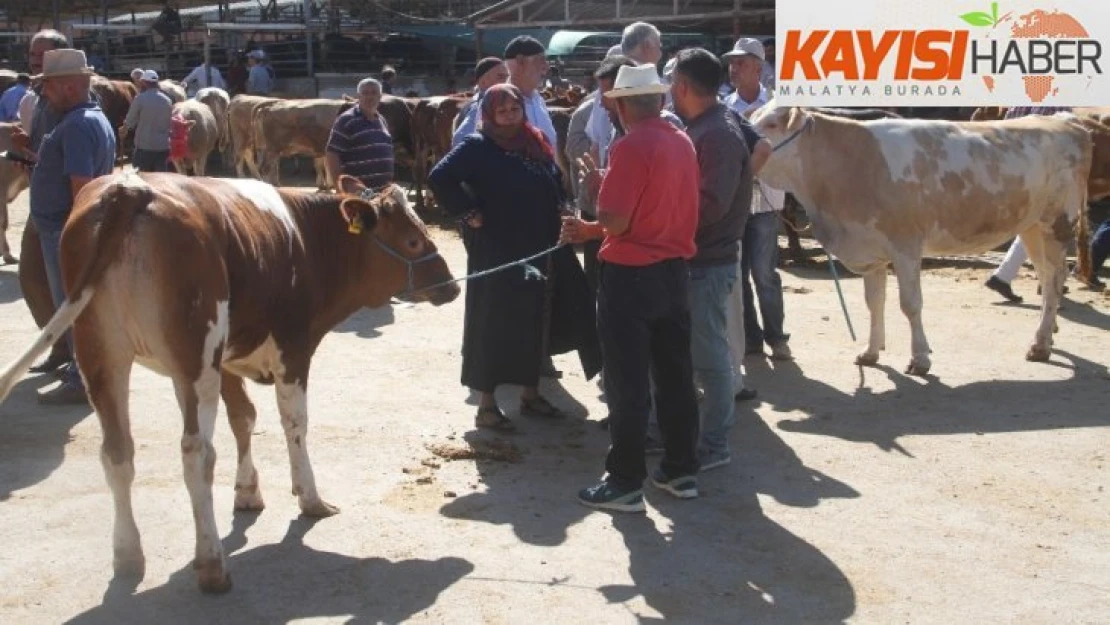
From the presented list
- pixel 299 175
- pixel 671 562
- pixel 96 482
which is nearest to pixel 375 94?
pixel 96 482

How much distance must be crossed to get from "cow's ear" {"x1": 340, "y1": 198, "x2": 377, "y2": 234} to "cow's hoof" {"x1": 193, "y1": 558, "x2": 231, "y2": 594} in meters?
1.68

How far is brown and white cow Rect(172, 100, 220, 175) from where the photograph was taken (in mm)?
19562

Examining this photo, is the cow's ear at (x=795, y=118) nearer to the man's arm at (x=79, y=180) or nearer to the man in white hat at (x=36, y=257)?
the man's arm at (x=79, y=180)

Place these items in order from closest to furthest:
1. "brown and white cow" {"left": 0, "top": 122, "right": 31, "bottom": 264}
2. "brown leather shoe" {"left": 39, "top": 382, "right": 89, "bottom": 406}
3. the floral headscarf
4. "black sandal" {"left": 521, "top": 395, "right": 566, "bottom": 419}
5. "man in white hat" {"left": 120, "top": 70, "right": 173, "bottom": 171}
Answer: the floral headscarf < "black sandal" {"left": 521, "top": 395, "right": 566, "bottom": 419} < "brown leather shoe" {"left": 39, "top": 382, "right": 89, "bottom": 406} < "brown and white cow" {"left": 0, "top": 122, "right": 31, "bottom": 264} < "man in white hat" {"left": 120, "top": 70, "right": 173, "bottom": 171}

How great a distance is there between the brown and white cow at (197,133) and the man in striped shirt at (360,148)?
9.57 meters

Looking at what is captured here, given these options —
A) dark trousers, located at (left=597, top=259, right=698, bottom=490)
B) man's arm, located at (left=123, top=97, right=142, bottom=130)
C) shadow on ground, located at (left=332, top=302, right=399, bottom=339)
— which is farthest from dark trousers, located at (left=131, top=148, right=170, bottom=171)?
dark trousers, located at (left=597, top=259, right=698, bottom=490)

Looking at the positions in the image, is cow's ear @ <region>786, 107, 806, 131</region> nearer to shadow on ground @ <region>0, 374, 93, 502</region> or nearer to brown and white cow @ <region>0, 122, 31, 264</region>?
shadow on ground @ <region>0, 374, 93, 502</region>

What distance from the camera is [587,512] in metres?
5.88

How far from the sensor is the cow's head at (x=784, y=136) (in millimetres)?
8469

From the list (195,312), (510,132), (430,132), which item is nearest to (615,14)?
(430,132)

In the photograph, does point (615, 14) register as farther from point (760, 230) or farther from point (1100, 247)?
point (760, 230)

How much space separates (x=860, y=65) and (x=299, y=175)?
38.3ft

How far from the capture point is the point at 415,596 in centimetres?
489

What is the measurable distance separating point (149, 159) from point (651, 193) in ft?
34.1
